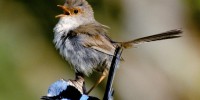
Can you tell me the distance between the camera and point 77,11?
5910 millimetres

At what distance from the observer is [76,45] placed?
5371mm

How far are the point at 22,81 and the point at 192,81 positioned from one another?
231cm

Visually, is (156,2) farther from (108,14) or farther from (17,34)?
(17,34)

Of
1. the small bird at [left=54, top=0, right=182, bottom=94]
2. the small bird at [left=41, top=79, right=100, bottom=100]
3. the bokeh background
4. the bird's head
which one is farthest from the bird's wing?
the bokeh background

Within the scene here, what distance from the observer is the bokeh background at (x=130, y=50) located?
28.1 ft

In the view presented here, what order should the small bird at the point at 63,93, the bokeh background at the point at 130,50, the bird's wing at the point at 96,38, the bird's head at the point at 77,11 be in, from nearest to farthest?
the small bird at the point at 63,93
the bird's wing at the point at 96,38
the bird's head at the point at 77,11
the bokeh background at the point at 130,50

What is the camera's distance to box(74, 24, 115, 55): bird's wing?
5.38 meters

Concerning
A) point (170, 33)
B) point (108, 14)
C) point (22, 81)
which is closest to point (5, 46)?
point (22, 81)

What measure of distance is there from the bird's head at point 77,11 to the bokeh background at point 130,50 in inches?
92.8

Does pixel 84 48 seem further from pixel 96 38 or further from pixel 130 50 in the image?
pixel 130 50

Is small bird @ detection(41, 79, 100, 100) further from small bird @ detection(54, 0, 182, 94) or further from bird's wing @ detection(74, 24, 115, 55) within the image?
bird's wing @ detection(74, 24, 115, 55)

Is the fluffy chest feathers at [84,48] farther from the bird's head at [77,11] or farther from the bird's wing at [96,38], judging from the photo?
the bird's head at [77,11]

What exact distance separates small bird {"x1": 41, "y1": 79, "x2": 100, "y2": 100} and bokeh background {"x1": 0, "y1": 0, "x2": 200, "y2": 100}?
4932 mm

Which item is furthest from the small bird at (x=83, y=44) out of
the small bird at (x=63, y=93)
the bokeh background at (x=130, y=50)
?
the bokeh background at (x=130, y=50)
